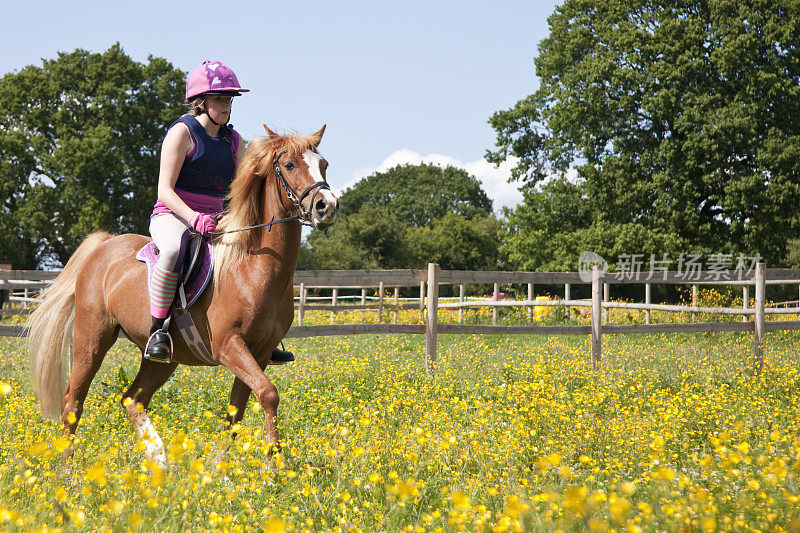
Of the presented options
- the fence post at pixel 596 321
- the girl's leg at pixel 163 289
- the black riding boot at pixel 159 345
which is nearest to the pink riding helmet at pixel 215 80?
the girl's leg at pixel 163 289

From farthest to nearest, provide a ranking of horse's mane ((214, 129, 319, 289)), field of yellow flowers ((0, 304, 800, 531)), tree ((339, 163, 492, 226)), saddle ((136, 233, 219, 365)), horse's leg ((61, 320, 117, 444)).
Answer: tree ((339, 163, 492, 226)), horse's leg ((61, 320, 117, 444)), saddle ((136, 233, 219, 365)), horse's mane ((214, 129, 319, 289)), field of yellow flowers ((0, 304, 800, 531))

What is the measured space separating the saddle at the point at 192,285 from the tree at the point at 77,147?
101ft

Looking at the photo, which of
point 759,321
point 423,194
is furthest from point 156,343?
point 423,194

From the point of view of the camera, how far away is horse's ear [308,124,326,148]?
449cm

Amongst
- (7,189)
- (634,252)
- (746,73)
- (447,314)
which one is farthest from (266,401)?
(7,189)

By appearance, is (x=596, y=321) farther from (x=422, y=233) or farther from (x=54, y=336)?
(x=422, y=233)

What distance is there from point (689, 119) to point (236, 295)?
2328 centimetres

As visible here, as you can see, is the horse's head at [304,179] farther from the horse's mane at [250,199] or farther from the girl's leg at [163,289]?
the girl's leg at [163,289]

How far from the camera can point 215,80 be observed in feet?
15.3

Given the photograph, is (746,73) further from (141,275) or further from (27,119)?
(27,119)

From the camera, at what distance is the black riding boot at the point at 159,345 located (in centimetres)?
443

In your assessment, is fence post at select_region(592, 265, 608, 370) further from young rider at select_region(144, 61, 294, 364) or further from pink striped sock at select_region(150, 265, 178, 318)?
pink striped sock at select_region(150, 265, 178, 318)

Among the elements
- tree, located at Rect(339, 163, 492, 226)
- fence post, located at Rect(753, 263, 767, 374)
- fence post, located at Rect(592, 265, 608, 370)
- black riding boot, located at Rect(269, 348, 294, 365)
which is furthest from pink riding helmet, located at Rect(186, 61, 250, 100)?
tree, located at Rect(339, 163, 492, 226)

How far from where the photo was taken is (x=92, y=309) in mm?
5074
